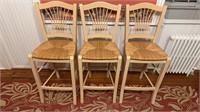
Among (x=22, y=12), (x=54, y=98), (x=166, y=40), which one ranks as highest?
(x=22, y=12)

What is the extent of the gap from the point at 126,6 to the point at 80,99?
1.06 metres

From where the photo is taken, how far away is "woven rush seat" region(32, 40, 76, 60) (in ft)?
5.11

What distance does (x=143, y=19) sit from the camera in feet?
5.91

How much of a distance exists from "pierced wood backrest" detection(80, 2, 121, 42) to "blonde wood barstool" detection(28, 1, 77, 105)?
0.12 metres

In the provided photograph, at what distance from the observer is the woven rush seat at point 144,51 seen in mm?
1586

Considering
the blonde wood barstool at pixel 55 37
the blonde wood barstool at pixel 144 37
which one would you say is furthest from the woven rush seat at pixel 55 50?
the blonde wood barstool at pixel 144 37

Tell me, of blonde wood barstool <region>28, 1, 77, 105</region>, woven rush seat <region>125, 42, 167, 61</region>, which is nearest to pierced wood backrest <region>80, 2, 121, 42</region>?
blonde wood barstool <region>28, 1, 77, 105</region>

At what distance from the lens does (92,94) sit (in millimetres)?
1967

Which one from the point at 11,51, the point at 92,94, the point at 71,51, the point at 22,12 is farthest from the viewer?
the point at 11,51

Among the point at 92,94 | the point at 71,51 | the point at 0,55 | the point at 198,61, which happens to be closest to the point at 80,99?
the point at 92,94

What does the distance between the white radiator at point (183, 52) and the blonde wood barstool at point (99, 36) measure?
0.68m

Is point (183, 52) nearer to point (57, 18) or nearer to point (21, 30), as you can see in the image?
point (57, 18)

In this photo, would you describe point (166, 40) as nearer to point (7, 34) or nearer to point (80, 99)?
point (80, 99)

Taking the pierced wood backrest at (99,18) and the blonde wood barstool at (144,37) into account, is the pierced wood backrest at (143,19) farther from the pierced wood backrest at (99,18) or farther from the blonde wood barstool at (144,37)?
the pierced wood backrest at (99,18)
